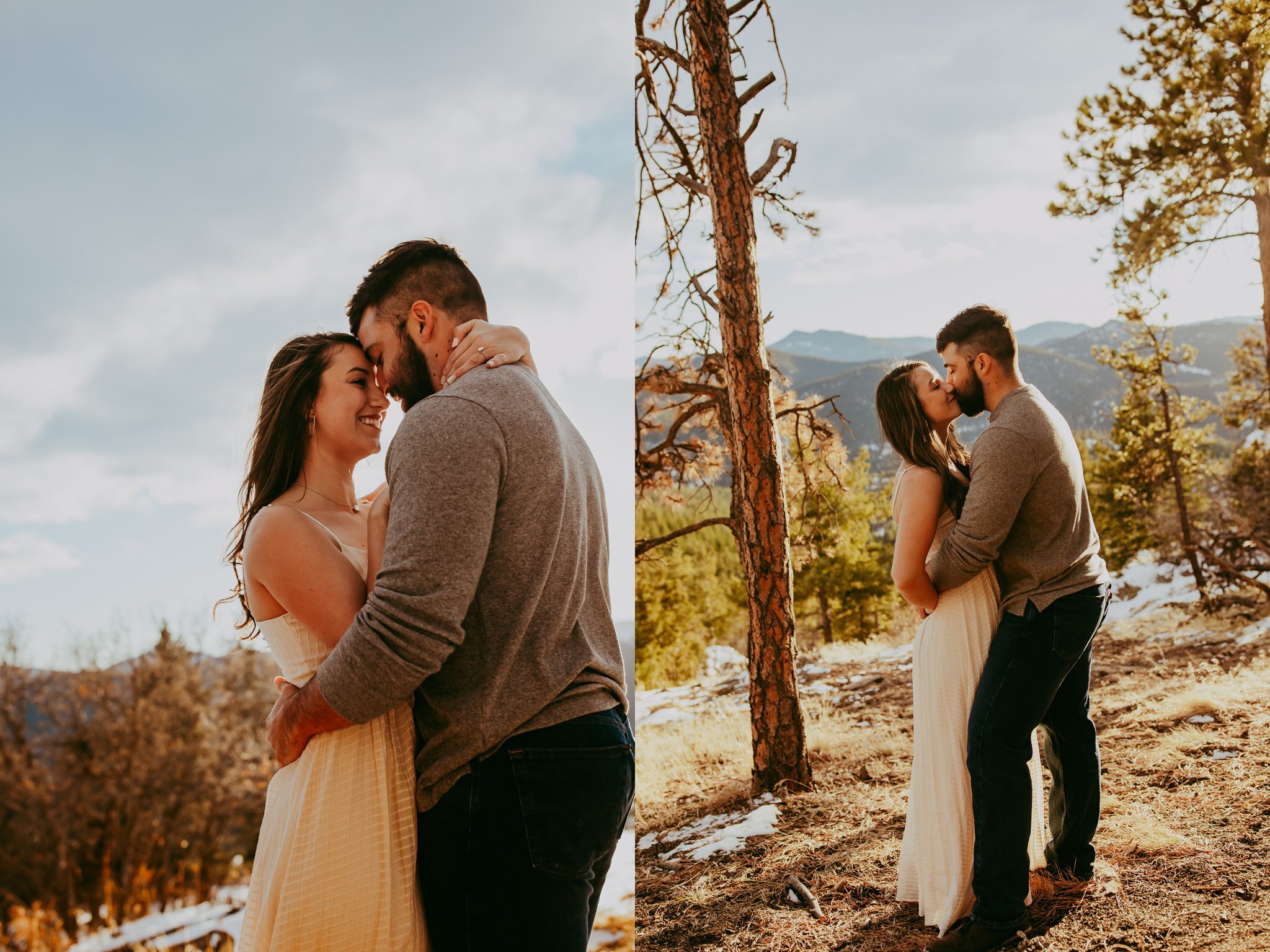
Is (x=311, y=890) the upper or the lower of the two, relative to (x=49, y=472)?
lower

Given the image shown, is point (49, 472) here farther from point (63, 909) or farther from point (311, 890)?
→ point (311, 890)

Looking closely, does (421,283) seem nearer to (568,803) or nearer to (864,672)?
(568,803)

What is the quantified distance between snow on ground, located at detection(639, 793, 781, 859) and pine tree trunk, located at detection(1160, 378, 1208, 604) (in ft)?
7.06

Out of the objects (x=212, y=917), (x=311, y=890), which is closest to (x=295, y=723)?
(x=311, y=890)

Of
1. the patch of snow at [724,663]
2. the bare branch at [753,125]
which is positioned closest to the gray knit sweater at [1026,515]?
the bare branch at [753,125]

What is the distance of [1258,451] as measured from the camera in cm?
346

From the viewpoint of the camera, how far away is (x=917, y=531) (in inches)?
79.7

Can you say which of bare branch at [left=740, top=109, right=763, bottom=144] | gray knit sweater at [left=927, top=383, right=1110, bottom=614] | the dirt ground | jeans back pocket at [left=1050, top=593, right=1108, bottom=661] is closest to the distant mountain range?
gray knit sweater at [left=927, top=383, right=1110, bottom=614]

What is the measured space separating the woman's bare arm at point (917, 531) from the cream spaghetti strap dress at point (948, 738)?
0.05 m

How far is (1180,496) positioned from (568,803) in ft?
13.3

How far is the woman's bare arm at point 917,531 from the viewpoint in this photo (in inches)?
79.4

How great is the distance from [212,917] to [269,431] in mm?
7838

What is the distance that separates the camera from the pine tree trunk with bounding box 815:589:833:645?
1088 centimetres

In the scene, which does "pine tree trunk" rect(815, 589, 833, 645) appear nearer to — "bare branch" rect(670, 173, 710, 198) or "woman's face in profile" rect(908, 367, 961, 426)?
"bare branch" rect(670, 173, 710, 198)
